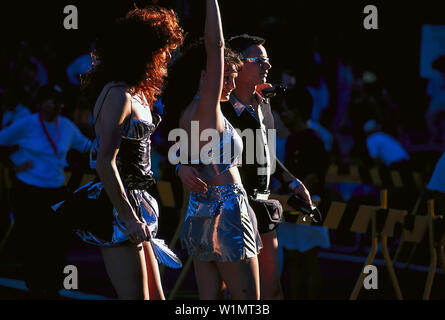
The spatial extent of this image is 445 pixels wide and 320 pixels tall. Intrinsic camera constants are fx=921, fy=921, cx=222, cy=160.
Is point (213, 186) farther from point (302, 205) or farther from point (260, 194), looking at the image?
point (302, 205)

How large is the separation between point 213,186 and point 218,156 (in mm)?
165

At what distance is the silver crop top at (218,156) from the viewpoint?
4.99 meters

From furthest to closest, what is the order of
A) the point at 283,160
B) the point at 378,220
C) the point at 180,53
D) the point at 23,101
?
the point at 23,101 → the point at 283,160 → the point at 378,220 → the point at 180,53

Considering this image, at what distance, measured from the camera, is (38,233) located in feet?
28.5

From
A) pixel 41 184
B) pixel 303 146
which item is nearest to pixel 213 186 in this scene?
pixel 303 146

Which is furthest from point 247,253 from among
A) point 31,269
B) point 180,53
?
point 31,269

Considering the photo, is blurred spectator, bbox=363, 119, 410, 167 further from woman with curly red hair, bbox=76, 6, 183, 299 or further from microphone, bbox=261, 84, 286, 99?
woman with curly red hair, bbox=76, 6, 183, 299

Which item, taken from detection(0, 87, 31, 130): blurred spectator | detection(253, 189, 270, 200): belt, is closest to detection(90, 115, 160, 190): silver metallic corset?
detection(253, 189, 270, 200): belt

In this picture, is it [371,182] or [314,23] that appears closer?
[371,182]

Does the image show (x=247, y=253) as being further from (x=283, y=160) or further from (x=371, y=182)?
(x=371, y=182)

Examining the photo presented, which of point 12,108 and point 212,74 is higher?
point 212,74

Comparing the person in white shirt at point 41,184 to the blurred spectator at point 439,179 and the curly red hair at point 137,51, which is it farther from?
the curly red hair at point 137,51

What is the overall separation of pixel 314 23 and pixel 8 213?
8700 mm

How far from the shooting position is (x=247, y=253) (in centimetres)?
490
